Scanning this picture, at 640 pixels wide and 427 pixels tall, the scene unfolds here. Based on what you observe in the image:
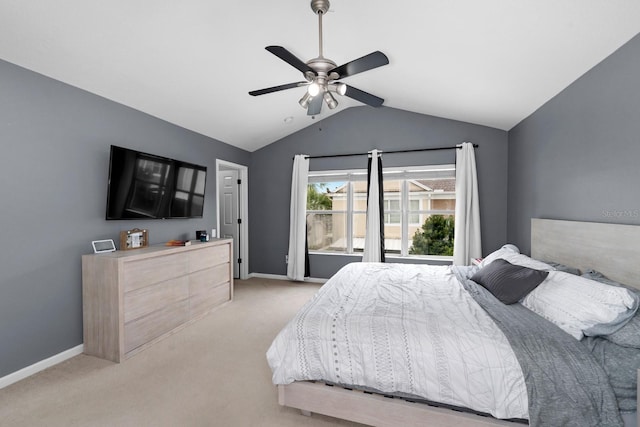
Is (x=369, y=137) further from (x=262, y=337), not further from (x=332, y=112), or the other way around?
(x=262, y=337)

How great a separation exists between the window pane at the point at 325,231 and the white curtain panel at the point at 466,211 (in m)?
1.94

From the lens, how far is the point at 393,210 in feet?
15.2

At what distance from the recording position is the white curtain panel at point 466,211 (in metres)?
3.98

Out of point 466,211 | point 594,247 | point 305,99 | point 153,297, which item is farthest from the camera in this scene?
point 466,211

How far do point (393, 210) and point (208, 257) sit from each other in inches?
118

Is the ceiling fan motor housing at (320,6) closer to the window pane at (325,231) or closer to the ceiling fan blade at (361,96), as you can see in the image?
the ceiling fan blade at (361,96)

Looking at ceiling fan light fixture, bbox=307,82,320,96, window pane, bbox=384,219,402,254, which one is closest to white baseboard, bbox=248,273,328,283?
window pane, bbox=384,219,402,254

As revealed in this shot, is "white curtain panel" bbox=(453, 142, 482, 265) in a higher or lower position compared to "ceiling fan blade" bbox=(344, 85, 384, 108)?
lower

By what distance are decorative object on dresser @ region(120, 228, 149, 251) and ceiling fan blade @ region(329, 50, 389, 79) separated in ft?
8.73

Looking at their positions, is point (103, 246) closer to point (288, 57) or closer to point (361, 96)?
point (288, 57)

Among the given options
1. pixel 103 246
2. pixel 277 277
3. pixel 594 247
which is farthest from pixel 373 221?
pixel 103 246

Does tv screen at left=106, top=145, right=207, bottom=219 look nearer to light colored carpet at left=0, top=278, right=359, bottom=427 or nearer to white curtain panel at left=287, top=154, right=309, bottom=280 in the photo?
light colored carpet at left=0, top=278, right=359, bottom=427

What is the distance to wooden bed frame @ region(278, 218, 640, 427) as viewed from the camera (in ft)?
4.77

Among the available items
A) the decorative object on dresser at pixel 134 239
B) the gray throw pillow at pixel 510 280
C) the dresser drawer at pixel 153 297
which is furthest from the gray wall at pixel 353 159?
the decorative object on dresser at pixel 134 239
